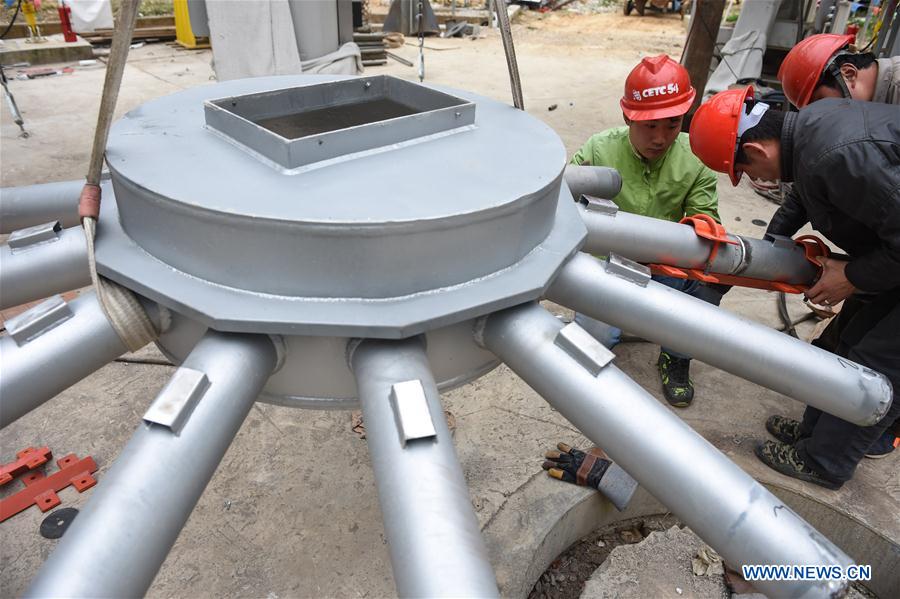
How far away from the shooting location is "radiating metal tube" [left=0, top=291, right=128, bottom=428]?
3.53 feet

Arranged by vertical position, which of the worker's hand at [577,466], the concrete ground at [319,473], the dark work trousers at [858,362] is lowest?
the concrete ground at [319,473]

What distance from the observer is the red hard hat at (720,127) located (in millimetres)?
2088

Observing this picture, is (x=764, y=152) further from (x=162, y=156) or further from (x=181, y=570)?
(x=181, y=570)

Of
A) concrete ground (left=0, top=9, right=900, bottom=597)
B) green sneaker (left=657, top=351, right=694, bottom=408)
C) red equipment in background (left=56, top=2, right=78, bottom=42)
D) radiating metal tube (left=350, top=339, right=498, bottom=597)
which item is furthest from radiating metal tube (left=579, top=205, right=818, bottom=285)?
red equipment in background (left=56, top=2, right=78, bottom=42)

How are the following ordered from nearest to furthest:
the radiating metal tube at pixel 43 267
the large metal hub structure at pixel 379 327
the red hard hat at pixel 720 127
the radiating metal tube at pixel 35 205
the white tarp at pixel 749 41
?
the large metal hub structure at pixel 379 327 < the radiating metal tube at pixel 43 267 < the radiating metal tube at pixel 35 205 < the red hard hat at pixel 720 127 < the white tarp at pixel 749 41

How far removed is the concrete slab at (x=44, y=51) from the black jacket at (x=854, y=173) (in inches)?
425

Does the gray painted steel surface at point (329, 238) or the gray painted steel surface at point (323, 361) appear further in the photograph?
the gray painted steel surface at point (323, 361)

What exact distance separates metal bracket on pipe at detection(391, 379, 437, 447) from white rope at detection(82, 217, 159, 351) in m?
0.58

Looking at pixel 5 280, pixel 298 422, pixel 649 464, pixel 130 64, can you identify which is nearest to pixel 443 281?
pixel 649 464

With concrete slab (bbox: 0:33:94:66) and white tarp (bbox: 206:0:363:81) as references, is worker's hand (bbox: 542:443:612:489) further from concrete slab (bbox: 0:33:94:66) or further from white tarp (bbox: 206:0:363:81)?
concrete slab (bbox: 0:33:94:66)

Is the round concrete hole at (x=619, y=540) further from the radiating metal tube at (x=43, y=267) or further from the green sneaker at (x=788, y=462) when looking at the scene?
the radiating metal tube at (x=43, y=267)

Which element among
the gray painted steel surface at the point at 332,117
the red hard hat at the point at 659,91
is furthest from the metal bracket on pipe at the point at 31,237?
the red hard hat at the point at 659,91

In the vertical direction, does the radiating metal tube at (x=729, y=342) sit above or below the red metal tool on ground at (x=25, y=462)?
above

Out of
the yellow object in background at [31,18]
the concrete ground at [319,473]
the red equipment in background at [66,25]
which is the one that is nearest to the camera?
the concrete ground at [319,473]
